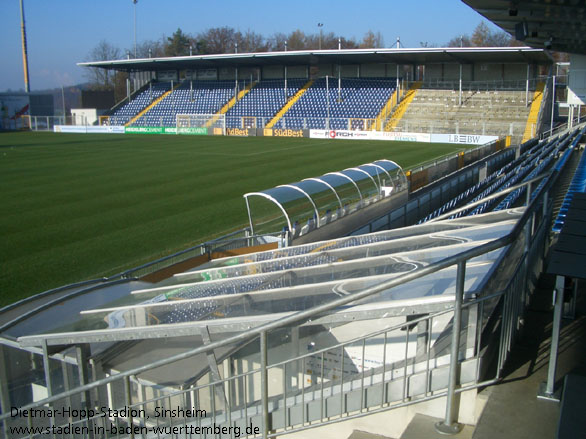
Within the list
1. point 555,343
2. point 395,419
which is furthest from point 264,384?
point 555,343

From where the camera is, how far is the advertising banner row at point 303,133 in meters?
38.2

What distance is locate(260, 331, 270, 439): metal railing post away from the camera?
3.14 metres

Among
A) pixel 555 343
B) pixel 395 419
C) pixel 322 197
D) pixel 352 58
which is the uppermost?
pixel 352 58

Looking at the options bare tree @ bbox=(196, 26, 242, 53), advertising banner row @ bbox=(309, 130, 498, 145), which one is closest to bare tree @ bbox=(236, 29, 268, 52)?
bare tree @ bbox=(196, 26, 242, 53)

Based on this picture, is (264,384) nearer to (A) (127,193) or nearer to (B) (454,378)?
(B) (454,378)

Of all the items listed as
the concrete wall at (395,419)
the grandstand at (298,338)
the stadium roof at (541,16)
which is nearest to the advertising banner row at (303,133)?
the stadium roof at (541,16)

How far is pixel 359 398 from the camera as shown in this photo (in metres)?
3.45

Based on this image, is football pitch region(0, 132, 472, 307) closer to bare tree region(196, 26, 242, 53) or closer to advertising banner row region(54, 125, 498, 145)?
advertising banner row region(54, 125, 498, 145)

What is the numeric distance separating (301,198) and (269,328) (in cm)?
829

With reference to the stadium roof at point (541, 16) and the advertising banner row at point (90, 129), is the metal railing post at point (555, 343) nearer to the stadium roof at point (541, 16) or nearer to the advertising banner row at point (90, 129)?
the stadium roof at point (541, 16)

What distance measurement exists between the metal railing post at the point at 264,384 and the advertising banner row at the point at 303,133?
35.5m

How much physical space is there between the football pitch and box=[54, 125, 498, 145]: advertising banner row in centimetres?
214

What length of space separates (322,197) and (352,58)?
3943 centimetres

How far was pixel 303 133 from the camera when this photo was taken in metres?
44.2
